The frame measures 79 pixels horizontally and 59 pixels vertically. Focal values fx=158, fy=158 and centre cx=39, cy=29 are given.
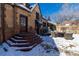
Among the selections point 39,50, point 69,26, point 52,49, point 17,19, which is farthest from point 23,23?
point 69,26

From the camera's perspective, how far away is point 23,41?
341 cm

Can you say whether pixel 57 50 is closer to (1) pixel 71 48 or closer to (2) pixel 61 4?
(1) pixel 71 48

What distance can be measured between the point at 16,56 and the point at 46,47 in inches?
26.5

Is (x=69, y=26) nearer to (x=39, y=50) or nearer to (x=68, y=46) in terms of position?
(x=68, y=46)

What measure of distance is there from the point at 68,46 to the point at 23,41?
977 millimetres

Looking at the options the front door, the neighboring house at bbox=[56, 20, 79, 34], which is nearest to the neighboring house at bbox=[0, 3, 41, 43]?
the front door

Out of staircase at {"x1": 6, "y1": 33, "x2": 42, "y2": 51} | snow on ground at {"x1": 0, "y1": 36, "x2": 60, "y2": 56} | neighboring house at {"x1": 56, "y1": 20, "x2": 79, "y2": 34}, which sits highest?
neighboring house at {"x1": 56, "y1": 20, "x2": 79, "y2": 34}

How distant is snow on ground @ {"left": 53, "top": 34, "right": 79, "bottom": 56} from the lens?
3.36m

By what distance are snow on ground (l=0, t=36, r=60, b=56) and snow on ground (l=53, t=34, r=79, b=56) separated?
0.36 ft

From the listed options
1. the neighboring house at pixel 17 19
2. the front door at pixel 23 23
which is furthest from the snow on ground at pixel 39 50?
the front door at pixel 23 23

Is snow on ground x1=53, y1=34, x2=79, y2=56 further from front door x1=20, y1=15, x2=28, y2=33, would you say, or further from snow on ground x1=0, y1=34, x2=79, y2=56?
front door x1=20, y1=15, x2=28, y2=33

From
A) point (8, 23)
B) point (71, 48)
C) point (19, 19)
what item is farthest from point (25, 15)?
point (71, 48)

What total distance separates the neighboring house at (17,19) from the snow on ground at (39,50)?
0.75ft

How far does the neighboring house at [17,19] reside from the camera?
132 inches
